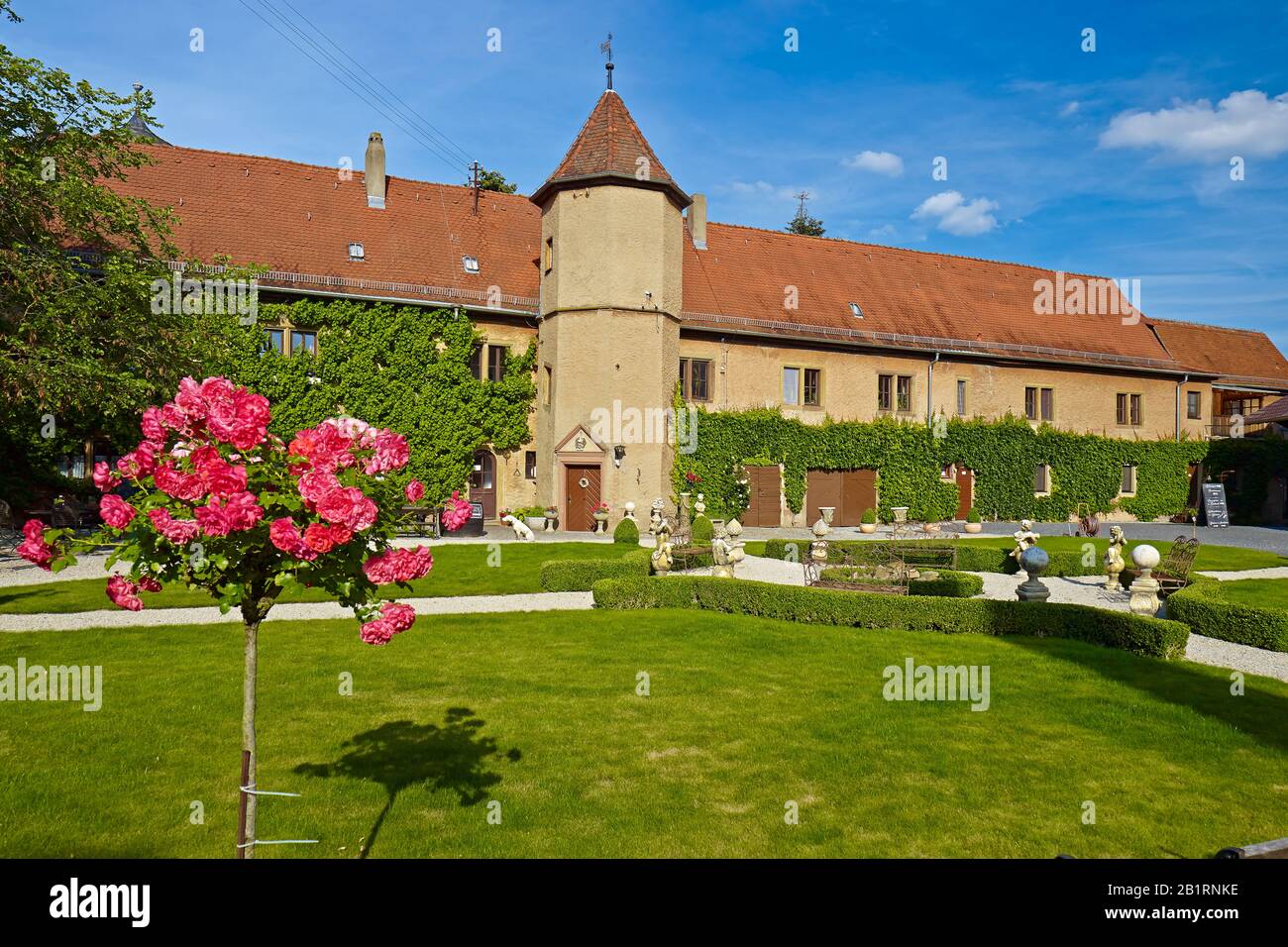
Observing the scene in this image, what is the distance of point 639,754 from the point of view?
23.7ft

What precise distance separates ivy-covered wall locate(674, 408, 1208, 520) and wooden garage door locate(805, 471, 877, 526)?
44cm

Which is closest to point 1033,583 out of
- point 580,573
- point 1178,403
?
point 580,573

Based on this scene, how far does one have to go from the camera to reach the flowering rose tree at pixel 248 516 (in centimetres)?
373

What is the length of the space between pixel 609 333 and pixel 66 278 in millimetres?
15588

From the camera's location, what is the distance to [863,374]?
112 feet

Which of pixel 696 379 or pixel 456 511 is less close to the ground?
pixel 696 379

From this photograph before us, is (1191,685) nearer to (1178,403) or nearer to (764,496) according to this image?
(764,496)

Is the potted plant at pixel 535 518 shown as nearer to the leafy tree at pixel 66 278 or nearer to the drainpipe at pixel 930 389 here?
the leafy tree at pixel 66 278

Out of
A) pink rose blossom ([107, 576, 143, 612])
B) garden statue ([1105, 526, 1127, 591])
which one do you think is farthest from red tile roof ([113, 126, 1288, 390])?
pink rose blossom ([107, 576, 143, 612])

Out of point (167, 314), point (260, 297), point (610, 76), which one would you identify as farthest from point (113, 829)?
point (610, 76)

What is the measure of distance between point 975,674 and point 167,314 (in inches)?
853

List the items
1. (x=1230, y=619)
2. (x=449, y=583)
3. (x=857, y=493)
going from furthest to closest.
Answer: (x=857, y=493) → (x=449, y=583) → (x=1230, y=619)

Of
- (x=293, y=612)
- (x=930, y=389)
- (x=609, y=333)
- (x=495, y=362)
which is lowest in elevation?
(x=293, y=612)
